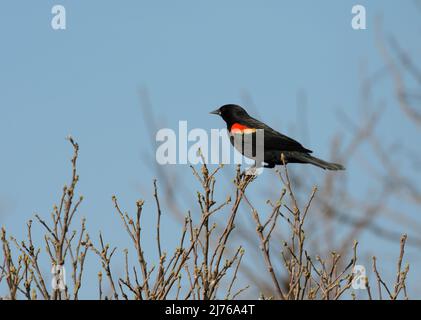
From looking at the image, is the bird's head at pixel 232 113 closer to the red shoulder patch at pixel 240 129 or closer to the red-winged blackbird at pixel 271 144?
the red-winged blackbird at pixel 271 144

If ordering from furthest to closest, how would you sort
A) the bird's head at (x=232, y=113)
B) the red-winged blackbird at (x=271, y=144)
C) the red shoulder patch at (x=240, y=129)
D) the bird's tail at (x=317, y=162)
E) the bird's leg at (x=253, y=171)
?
the bird's head at (x=232, y=113)
the red shoulder patch at (x=240, y=129)
the red-winged blackbird at (x=271, y=144)
the bird's tail at (x=317, y=162)
the bird's leg at (x=253, y=171)

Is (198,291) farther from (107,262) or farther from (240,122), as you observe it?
(240,122)

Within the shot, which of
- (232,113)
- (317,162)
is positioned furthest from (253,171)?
(232,113)

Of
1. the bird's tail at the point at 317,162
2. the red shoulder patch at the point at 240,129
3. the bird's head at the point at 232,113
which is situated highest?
the bird's head at the point at 232,113

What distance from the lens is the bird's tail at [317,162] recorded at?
19.8 ft

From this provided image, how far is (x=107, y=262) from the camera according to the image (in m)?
3.28

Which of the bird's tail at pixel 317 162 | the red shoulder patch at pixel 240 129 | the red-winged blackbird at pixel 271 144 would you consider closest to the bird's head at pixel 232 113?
the red-winged blackbird at pixel 271 144

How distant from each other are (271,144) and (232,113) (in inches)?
33.7

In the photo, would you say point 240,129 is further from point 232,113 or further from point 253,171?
point 253,171

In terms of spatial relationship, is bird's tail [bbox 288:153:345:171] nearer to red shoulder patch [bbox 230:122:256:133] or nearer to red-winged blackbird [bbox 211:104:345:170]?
red-winged blackbird [bbox 211:104:345:170]

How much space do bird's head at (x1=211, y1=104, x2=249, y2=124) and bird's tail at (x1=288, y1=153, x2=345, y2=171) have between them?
956mm
